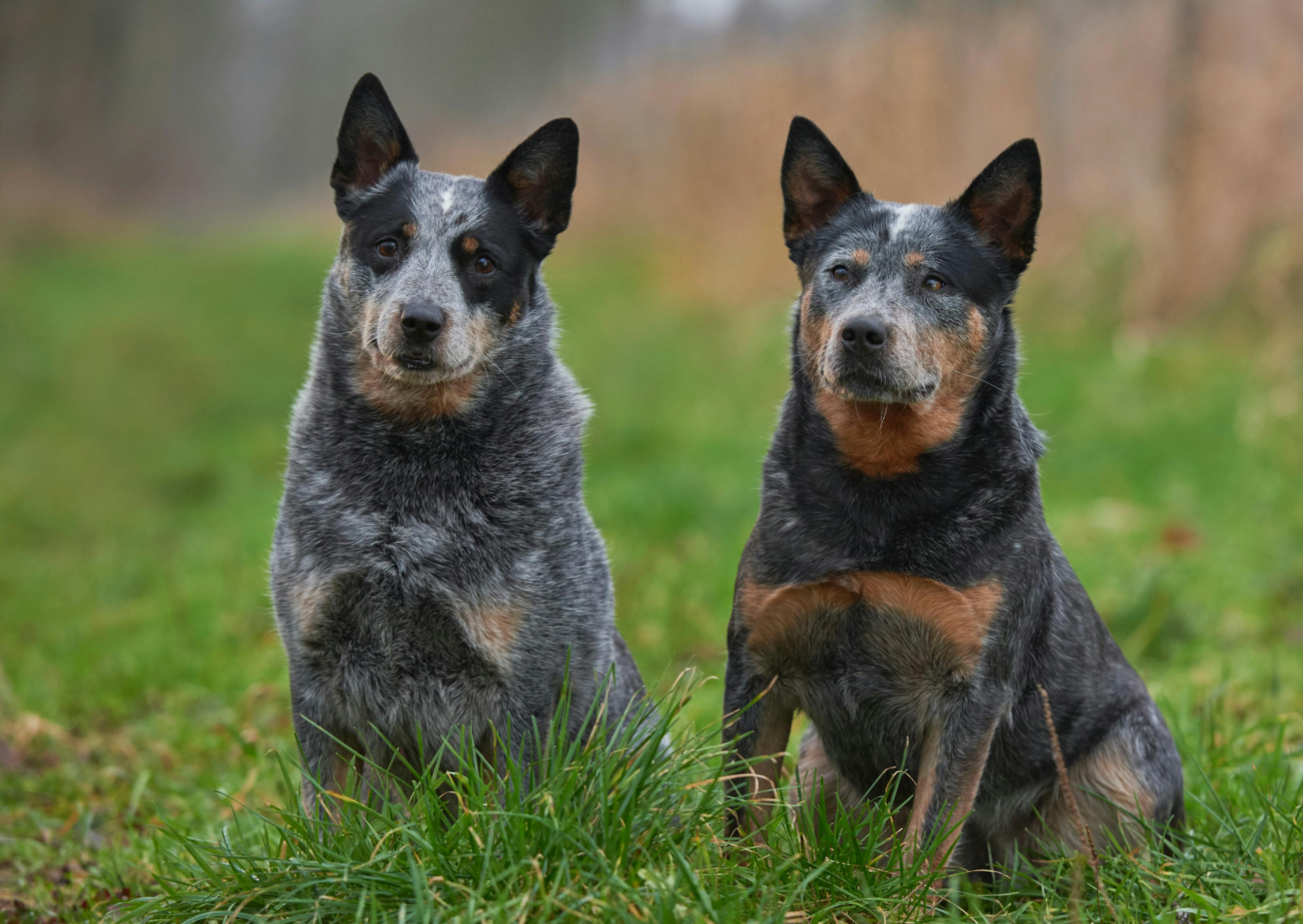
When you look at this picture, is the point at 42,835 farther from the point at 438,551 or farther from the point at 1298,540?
the point at 1298,540

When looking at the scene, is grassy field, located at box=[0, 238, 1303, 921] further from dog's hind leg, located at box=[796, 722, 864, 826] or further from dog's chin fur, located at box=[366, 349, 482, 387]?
dog's chin fur, located at box=[366, 349, 482, 387]

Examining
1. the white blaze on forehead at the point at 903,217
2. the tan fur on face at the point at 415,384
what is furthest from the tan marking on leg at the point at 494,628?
the white blaze on forehead at the point at 903,217

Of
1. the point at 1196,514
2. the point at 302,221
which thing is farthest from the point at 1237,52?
the point at 302,221

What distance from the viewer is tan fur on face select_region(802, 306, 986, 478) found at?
3.21 meters

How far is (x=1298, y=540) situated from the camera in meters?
6.80

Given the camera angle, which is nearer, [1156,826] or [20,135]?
[1156,826]

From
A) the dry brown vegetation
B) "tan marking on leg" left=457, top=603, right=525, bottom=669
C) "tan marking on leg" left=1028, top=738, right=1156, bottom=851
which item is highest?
the dry brown vegetation

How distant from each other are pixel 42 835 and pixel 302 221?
75.7 ft

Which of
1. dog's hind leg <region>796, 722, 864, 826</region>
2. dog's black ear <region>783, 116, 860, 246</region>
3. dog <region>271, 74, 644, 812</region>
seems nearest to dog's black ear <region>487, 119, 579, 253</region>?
dog <region>271, 74, 644, 812</region>

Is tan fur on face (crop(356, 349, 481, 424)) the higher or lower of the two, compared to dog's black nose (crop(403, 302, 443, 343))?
lower

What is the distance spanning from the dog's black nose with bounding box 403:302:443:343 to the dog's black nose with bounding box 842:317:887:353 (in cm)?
109

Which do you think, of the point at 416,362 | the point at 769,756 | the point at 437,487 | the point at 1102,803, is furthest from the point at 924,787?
the point at 416,362

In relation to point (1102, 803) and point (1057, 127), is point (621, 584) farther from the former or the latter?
point (1057, 127)

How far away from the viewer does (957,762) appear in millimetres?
3033
